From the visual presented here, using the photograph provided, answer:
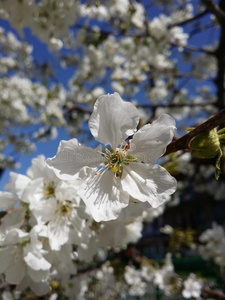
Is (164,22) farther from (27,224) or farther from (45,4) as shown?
(27,224)

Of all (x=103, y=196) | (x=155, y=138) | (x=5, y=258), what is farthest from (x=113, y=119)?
(x=5, y=258)

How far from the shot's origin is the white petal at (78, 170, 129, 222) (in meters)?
0.80

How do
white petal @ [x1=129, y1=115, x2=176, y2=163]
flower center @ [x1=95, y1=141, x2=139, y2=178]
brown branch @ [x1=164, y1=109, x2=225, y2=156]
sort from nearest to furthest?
brown branch @ [x1=164, y1=109, x2=225, y2=156], white petal @ [x1=129, y1=115, x2=176, y2=163], flower center @ [x1=95, y1=141, x2=139, y2=178]

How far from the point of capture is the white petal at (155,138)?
2.57 ft

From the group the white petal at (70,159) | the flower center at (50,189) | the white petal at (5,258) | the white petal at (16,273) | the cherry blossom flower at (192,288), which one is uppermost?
the flower center at (50,189)

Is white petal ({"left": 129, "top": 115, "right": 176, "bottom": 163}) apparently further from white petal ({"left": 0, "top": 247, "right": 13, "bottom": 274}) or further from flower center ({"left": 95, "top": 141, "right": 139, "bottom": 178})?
white petal ({"left": 0, "top": 247, "right": 13, "bottom": 274})

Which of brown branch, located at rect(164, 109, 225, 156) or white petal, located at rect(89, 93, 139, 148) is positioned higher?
white petal, located at rect(89, 93, 139, 148)

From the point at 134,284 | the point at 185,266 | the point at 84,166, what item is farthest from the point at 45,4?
the point at 185,266

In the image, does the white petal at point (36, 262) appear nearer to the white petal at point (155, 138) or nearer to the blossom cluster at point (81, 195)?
the blossom cluster at point (81, 195)

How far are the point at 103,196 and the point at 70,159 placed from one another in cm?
17

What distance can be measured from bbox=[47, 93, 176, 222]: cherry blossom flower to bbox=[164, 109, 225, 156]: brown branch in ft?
0.13

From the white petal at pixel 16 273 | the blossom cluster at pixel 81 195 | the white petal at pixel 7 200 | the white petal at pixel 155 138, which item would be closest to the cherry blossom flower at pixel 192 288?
the blossom cluster at pixel 81 195

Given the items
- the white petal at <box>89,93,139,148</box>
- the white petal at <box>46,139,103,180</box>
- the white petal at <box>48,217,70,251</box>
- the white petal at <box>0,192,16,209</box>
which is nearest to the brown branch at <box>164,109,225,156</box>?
the white petal at <box>89,93,139,148</box>

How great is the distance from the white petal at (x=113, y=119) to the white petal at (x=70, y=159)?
70mm
